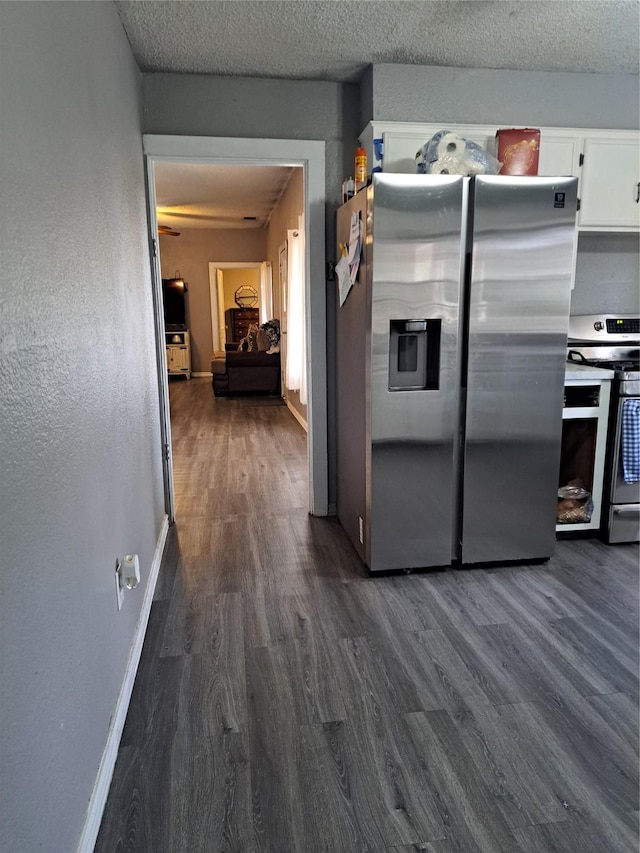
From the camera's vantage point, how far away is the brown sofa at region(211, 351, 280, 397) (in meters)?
7.73

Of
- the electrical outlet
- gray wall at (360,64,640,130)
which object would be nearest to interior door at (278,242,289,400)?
gray wall at (360,64,640,130)

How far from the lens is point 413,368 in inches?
99.8

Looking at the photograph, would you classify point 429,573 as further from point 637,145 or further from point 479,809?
point 637,145

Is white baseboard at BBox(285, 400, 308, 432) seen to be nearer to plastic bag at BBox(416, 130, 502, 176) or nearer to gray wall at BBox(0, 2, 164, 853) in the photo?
plastic bag at BBox(416, 130, 502, 176)

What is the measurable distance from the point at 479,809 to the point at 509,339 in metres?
1.81

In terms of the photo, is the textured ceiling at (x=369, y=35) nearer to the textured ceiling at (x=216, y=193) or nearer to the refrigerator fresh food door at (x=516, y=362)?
the refrigerator fresh food door at (x=516, y=362)

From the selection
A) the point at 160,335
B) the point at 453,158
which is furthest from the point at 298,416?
the point at 453,158

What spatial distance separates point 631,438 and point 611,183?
136cm

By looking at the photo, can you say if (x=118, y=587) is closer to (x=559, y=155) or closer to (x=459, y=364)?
(x=459, y=364)

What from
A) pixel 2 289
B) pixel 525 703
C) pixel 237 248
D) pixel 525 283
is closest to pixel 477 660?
pixel 525 703

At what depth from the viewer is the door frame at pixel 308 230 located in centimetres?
289

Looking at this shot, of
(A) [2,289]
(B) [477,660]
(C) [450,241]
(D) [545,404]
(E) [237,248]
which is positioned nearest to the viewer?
(A) [2,289]

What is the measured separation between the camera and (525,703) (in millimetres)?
1764

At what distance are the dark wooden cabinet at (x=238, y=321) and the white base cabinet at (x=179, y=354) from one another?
1712mm
